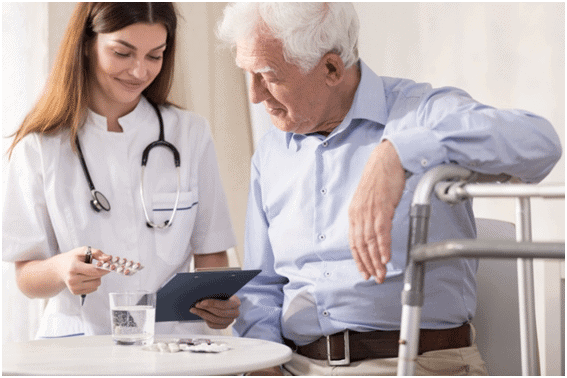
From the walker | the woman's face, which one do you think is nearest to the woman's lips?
the woman's face

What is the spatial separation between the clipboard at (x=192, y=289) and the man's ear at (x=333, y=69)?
1.54ft

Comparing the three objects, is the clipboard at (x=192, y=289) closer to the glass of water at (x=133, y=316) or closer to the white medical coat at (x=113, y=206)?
the glass of water at (x=133, y=316)

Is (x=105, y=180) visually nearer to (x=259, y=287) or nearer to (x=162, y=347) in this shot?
(x=259, y=287)

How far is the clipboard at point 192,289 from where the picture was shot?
52.1 inches

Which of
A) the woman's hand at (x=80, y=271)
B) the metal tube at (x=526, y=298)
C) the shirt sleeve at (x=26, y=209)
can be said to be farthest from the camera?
the shirt sleeve at (x=26, y=209)

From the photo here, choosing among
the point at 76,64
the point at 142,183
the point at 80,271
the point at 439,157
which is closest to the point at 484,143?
the point at 439,157

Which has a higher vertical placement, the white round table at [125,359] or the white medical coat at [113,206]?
the white medical coat at [113,206]

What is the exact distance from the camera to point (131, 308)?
1311 mm

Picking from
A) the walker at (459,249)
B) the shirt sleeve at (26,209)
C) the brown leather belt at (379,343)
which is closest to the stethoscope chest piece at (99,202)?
the shirt sleeve at (26,209)

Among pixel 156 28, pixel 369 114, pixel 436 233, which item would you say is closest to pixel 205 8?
pixel 156 28

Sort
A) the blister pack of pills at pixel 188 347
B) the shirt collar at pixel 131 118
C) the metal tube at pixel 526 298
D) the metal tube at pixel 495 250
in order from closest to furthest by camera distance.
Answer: the metal tube at pixel 495 250 < the metal tube at pixel 526 298 < the blister pack of pills at pixel 188 347 < the shirt collar at pixel 131 118

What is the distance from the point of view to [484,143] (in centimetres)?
111

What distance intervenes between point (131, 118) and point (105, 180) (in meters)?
0.19

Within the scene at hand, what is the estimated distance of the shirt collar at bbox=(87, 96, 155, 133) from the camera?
5.99 feet
